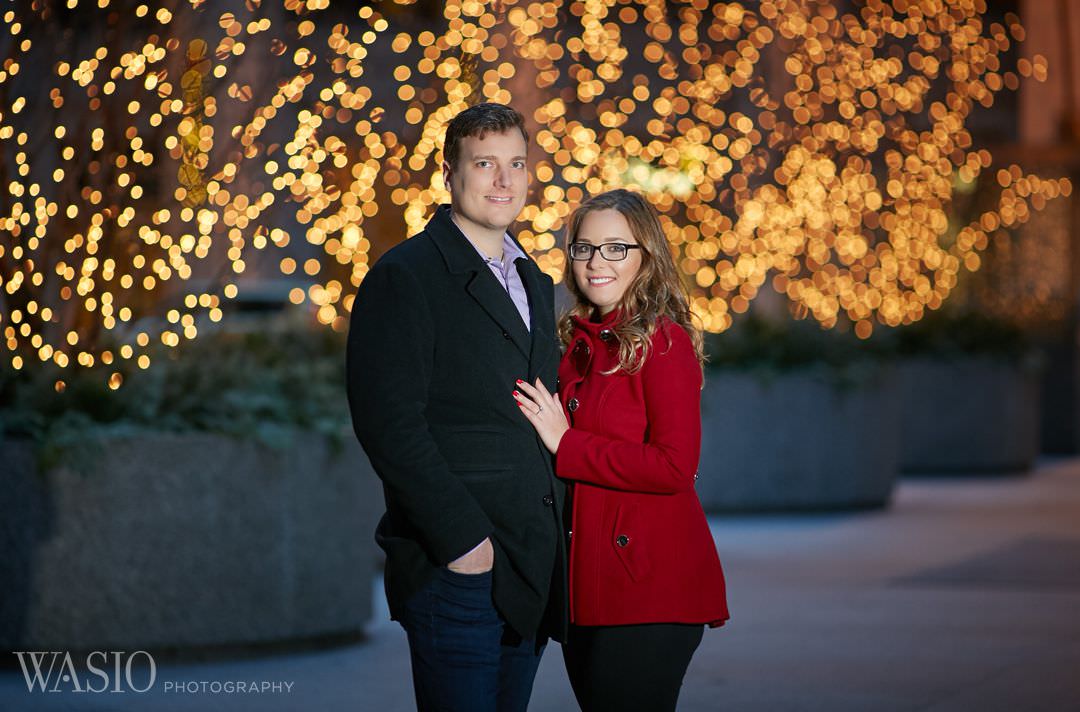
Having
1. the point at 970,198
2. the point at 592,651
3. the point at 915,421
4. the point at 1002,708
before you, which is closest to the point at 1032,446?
the point at 915,421

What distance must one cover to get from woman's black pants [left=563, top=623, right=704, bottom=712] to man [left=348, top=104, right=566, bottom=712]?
0.39 feet

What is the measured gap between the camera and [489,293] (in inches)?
149

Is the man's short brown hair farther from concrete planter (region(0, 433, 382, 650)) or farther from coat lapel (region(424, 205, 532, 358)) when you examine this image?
concrete planter (region(0, 433, 382, 650))

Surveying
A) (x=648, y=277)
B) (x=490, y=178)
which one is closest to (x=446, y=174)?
(x=490, y=178)

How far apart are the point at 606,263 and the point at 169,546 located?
3650 mm

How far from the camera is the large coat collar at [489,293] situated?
3.77 meters

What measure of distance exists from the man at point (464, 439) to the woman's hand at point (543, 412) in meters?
0.02

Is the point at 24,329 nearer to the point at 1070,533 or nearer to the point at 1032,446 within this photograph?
the point at 1070,533

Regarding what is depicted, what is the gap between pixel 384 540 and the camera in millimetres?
3783

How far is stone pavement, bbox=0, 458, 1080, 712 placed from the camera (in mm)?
6469

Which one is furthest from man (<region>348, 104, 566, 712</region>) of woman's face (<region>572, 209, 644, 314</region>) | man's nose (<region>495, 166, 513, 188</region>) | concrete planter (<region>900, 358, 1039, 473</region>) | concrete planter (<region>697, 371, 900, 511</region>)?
concrete planter (<region>900, 358, 1039, 473</region>)

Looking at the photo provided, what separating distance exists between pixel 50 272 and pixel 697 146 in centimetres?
617

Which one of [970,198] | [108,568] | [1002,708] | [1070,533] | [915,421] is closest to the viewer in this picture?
[1002,708]

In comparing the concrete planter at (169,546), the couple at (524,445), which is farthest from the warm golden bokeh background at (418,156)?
the couple at (524,445)
